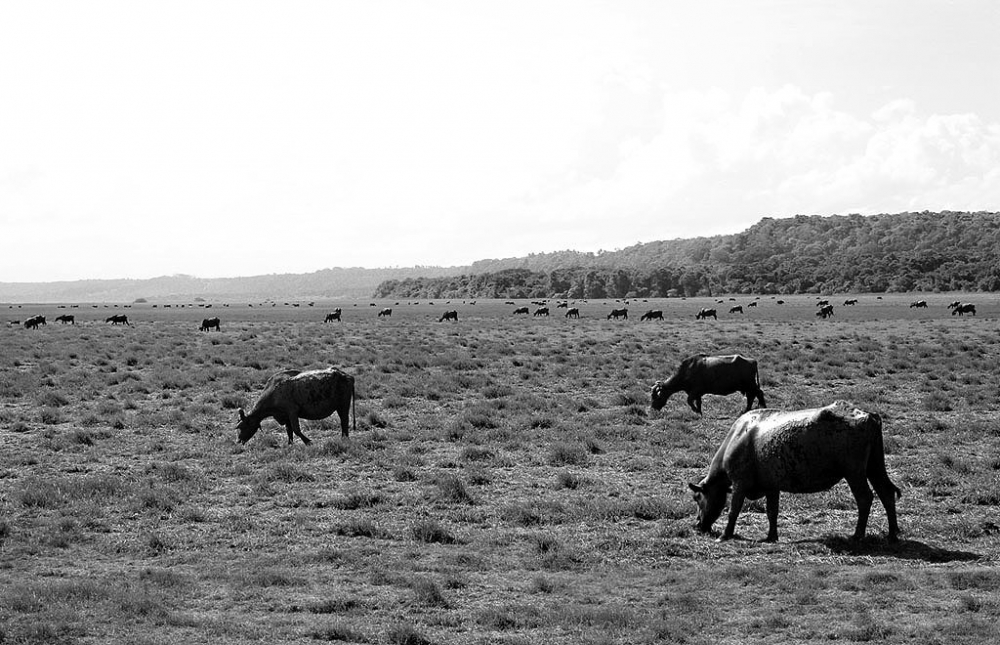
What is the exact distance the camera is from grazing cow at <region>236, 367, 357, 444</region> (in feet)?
65.1

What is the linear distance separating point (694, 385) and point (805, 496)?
10101mm

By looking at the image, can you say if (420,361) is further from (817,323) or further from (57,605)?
(817,323)

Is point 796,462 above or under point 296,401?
above

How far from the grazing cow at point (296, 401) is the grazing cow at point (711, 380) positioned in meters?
8.34

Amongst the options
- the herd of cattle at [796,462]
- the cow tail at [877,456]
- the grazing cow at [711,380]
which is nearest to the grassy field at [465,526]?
the herd of cattle at [796,462]

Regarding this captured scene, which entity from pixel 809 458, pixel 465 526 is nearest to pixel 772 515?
pixel 809 458

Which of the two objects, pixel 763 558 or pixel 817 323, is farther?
pixel 817 323

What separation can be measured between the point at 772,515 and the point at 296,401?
35.8 ft

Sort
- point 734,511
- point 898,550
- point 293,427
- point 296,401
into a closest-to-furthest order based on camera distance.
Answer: point 898,550
point 734,511
point 293,427
point 296,401

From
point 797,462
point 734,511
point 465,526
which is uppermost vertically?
point 797,462

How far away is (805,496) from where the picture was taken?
14.3 metres

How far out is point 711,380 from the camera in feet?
79.6

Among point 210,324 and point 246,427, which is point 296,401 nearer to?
point 246,427

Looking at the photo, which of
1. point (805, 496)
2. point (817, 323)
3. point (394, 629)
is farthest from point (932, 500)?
point (817, 323)
